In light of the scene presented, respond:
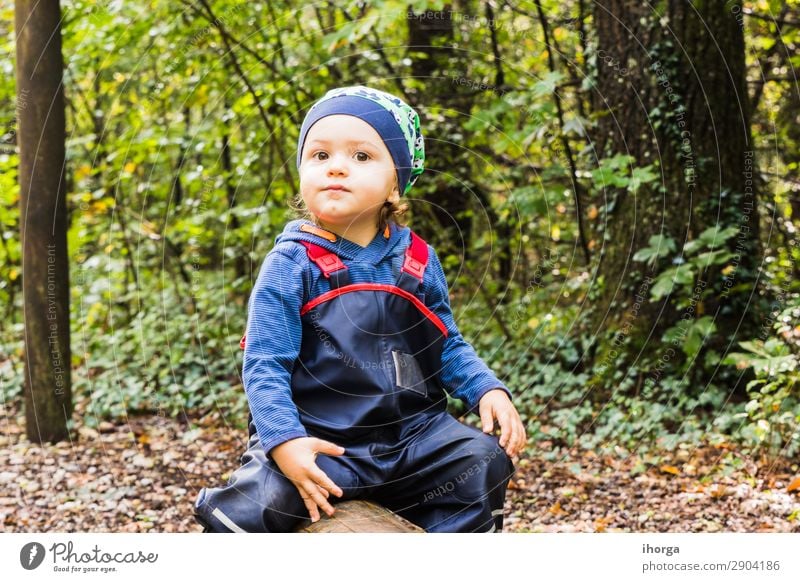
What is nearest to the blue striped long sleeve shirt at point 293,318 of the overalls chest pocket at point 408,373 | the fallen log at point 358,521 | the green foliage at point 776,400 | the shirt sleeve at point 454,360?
the shirt sleeve at point 454,360

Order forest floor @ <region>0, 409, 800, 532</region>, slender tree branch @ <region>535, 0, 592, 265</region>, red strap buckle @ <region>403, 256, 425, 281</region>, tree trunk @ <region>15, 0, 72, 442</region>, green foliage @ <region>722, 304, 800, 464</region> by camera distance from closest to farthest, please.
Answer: red strap buckle @ <region>403, 256, 425, 281</region> → forest floor @ <region>0, 409, 800, 532</region> → green foliage @ <region>722, 304, 800, 464</region> → tree trunk @ <region>15, 0, 72, 442</region> → slender tree branch @ <region>535, 0, 592, 265</region>

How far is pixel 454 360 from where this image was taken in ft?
6.53

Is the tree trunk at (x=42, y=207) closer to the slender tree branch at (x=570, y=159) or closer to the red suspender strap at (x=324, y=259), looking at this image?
the red suspender strap at (x=324, y=259)

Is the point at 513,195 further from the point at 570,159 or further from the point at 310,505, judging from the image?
the point at 310,505

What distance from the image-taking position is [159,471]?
11.8 feet

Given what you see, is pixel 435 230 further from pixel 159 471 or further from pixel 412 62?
pixel 159 471

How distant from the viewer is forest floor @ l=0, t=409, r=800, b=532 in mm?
2855

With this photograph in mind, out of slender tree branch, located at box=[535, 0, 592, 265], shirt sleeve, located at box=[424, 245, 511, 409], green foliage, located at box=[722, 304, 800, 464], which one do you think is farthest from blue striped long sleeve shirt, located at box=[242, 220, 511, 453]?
slender tree branch, located at box=[535, 0, 592, 265]

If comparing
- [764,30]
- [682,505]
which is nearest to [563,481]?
[682,505]

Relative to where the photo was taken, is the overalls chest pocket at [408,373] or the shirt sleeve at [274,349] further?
the overalls chest pocket at [408,373]

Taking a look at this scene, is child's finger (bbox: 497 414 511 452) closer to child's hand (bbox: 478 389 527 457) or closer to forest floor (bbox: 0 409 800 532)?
child's hand (bbox: 478 389 527 457)

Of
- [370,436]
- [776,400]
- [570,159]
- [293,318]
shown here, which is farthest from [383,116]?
[570,159]

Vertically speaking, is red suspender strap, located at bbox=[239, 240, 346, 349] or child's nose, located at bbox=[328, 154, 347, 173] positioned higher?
child's nose, located at bbox=[328, 154, 347, 173]

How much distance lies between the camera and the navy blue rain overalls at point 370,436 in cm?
175
